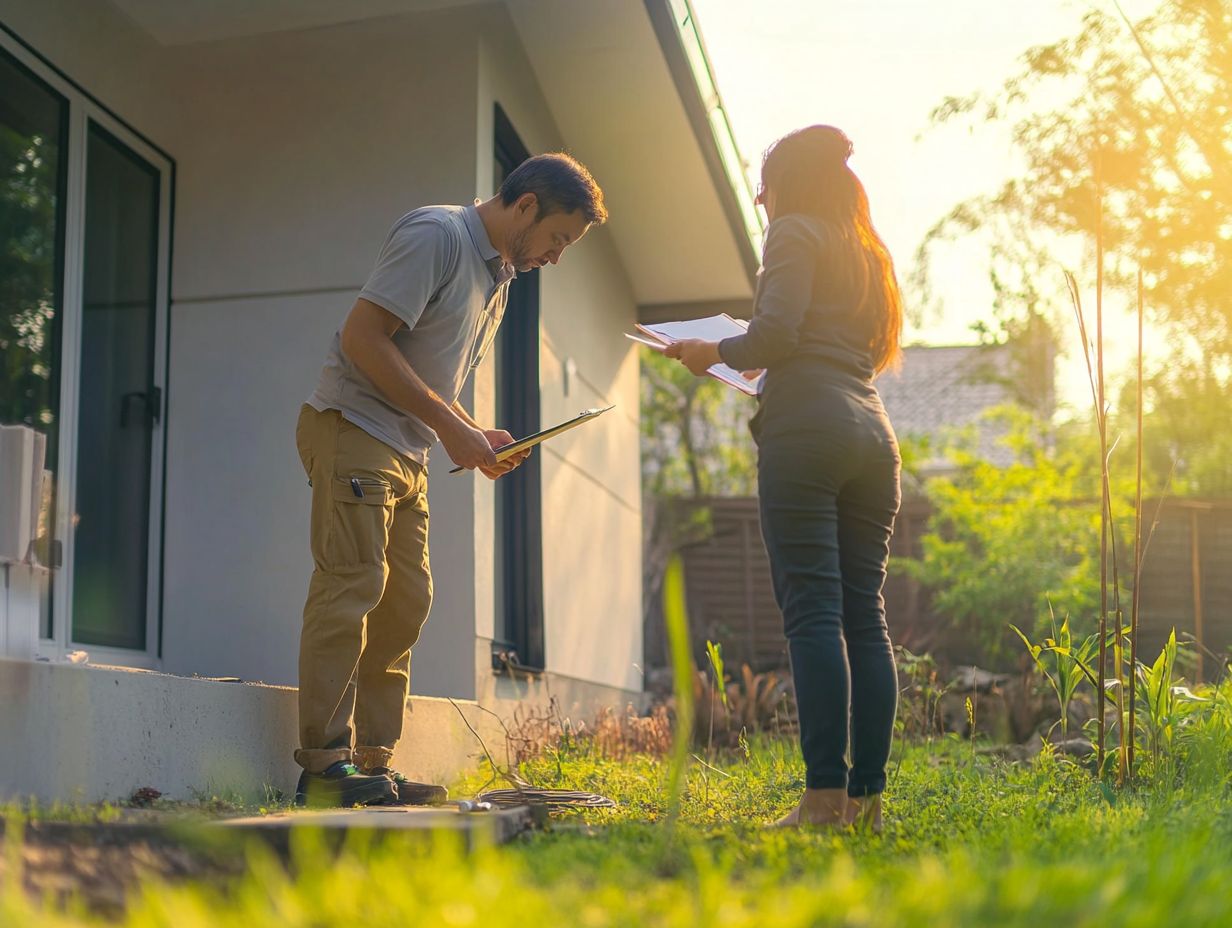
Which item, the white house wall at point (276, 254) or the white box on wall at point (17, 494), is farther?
the white house wall at point (276, 254)

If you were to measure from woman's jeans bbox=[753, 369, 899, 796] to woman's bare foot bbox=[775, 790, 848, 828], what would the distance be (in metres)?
0.02

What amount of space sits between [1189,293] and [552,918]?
482 inches

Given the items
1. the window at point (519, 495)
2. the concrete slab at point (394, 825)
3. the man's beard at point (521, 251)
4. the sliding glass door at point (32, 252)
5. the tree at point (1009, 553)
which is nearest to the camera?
the concrete slab at point (394, 825)

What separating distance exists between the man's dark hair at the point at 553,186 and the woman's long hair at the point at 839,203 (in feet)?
2.35

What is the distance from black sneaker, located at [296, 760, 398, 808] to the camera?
320 centimetres

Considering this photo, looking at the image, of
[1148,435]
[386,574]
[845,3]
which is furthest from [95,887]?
[1148,435]

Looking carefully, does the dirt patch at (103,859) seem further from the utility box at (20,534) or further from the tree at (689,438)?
the tree at (689,438)

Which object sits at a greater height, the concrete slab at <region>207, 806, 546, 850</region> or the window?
the window

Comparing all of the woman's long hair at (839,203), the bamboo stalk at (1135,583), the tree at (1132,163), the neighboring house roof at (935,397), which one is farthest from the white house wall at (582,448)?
the neighboring house roof at (935,397)

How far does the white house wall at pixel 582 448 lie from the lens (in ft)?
18.3

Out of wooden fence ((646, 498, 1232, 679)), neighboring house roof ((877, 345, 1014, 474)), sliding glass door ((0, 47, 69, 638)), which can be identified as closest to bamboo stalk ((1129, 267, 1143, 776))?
sliding glass door ((0, 47, 69, 638))

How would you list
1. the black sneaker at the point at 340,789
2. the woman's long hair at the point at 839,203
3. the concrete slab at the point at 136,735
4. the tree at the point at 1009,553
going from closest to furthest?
the concrete slab at the point at 136,735, the woman's long hair at the point at 839,203, the black sneaker at the point at 340,789, the tree at the point at 1009,553

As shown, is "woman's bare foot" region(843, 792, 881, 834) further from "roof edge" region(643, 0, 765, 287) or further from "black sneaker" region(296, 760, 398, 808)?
"roof edge" region(643, 0, 765, 287)

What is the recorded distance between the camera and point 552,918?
1.41m
